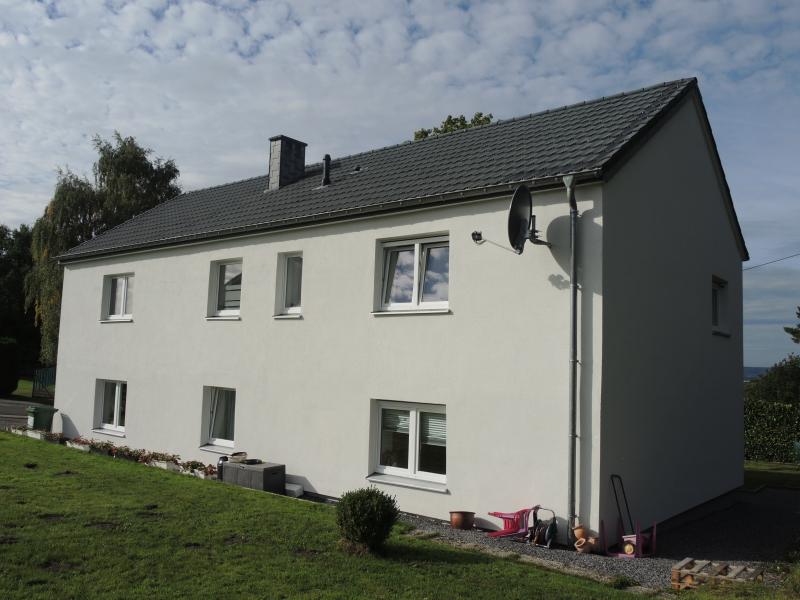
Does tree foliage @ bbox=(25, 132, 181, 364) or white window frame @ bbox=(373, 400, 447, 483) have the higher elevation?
tree foliage @ bbox=(25, 132, 181, 364)

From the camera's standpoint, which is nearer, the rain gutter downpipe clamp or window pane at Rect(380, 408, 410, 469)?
the rain gutter downpipe clamp

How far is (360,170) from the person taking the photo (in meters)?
14.0

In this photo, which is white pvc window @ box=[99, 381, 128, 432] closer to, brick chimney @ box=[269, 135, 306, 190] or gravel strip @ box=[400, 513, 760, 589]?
brick chimney @ box=[269, 135, 306, 190]

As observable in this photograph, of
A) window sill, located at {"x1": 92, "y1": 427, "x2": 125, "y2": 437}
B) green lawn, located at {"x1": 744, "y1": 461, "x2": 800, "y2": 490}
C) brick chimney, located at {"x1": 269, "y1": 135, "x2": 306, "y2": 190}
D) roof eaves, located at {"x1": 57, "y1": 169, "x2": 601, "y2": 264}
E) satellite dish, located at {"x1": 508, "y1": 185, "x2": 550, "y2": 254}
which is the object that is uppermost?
brick chimney, located at {"x1": 269, "y1": 135, "x2": 306, "y2": 190}

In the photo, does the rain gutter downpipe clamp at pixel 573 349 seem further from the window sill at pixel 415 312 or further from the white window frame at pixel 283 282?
the white window frame at pixel 283 282

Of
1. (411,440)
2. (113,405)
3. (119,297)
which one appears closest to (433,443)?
(411,440)

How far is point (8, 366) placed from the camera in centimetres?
2991

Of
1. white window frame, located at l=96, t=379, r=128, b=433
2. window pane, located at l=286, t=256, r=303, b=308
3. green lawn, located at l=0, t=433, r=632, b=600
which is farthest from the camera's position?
white window frame, located at l=96, t=379, r=128, b=433

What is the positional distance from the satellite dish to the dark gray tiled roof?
0.43m

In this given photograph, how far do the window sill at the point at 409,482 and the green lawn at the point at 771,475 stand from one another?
8217 mm

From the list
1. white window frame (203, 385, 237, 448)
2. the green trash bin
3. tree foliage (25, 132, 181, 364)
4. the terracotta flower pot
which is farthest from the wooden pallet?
tree foliage (25, 132, 181, 364)

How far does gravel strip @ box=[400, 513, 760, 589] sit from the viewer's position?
23.9 feet

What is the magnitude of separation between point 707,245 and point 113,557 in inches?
425

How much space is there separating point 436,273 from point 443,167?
7.18 feet
